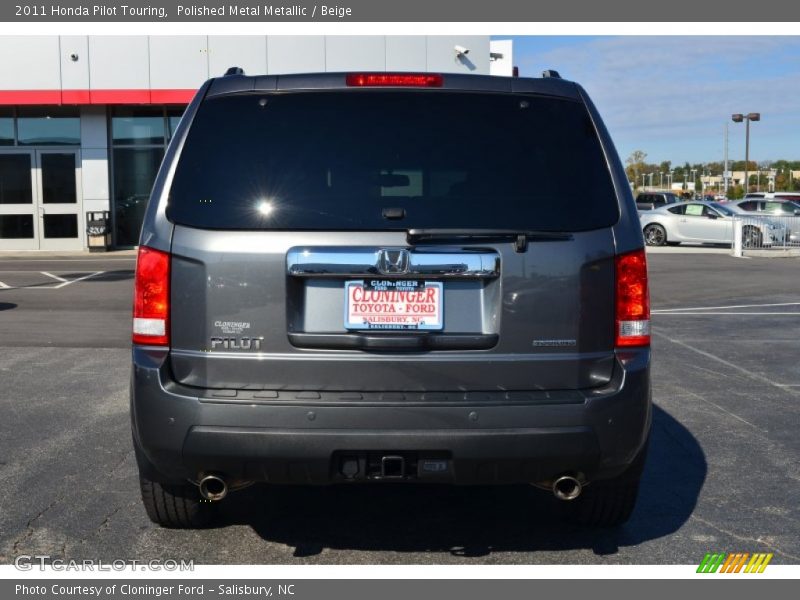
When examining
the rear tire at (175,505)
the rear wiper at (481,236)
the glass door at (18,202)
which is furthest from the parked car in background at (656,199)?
the rear wiper at (481,236)

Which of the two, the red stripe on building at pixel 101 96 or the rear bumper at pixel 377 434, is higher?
the red stripe on building at pixel 101 96

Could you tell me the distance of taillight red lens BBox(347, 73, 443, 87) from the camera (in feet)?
13.0

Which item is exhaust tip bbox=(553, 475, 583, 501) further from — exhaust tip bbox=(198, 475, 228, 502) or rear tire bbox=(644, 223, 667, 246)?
rear tire bbox=(644, 223, 667, 246)

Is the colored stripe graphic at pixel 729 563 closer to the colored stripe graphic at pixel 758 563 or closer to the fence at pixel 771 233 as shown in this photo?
the colored stripe graphic at pixel 758 563

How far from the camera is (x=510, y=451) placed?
12.1 ft

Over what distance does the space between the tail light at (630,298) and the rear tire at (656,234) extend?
24883 mm

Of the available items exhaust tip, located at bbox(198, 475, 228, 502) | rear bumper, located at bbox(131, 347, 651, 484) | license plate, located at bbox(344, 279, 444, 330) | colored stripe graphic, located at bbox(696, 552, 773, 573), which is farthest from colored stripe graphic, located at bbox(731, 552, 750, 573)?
exhaust tip, located at bbox(198, 475, 228, 502)

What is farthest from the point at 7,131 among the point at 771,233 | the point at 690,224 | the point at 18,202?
the point at 771,233

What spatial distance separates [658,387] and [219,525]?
4.54 meters

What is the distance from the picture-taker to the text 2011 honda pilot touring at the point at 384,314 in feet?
12.1

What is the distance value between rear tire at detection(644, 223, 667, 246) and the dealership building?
6813 millimetres

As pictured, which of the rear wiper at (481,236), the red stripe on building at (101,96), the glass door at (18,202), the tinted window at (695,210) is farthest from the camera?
the tinted window at (695,210)
